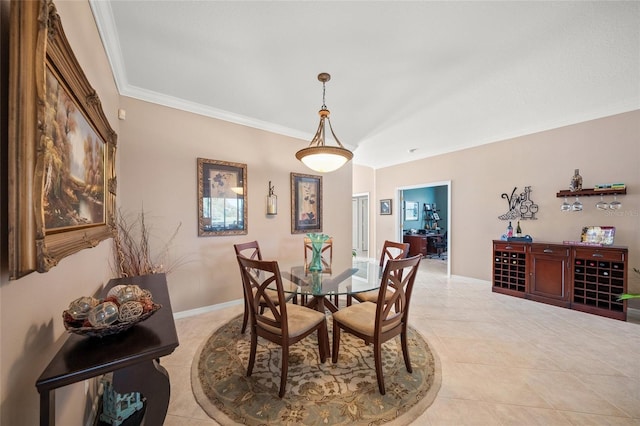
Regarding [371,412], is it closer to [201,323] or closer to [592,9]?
[201,323]

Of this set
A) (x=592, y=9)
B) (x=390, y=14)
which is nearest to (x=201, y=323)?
(x=390, y=14)

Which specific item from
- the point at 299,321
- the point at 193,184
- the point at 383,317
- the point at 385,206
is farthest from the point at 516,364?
the point at 385,206

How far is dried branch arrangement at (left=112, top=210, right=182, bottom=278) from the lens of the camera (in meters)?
2.52

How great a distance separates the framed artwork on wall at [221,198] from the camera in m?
3.17

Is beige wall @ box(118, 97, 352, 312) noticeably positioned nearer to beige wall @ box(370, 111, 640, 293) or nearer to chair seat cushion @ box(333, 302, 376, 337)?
chair seat cushion @ box(333, 302, 376, 337)

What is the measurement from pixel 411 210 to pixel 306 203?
5.51 metres

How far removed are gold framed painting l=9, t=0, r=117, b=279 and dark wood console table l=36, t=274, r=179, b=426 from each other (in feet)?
1.17

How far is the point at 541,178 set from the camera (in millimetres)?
3908

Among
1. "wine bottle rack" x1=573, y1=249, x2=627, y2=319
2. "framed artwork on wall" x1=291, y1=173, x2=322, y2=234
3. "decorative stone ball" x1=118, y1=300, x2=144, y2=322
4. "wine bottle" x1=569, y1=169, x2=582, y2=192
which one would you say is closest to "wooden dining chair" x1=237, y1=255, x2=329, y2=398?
"decorative stone ball" x1=118, y1=300, x2=144, y2=322

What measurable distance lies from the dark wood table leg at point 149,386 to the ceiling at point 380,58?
2.23 m

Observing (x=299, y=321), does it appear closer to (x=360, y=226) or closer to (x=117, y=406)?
(x=117, y=406)

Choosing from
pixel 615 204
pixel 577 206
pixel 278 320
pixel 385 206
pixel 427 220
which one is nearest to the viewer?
pixel 278 320

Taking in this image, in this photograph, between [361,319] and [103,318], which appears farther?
[361,319]

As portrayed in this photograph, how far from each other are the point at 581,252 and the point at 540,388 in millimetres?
2461
